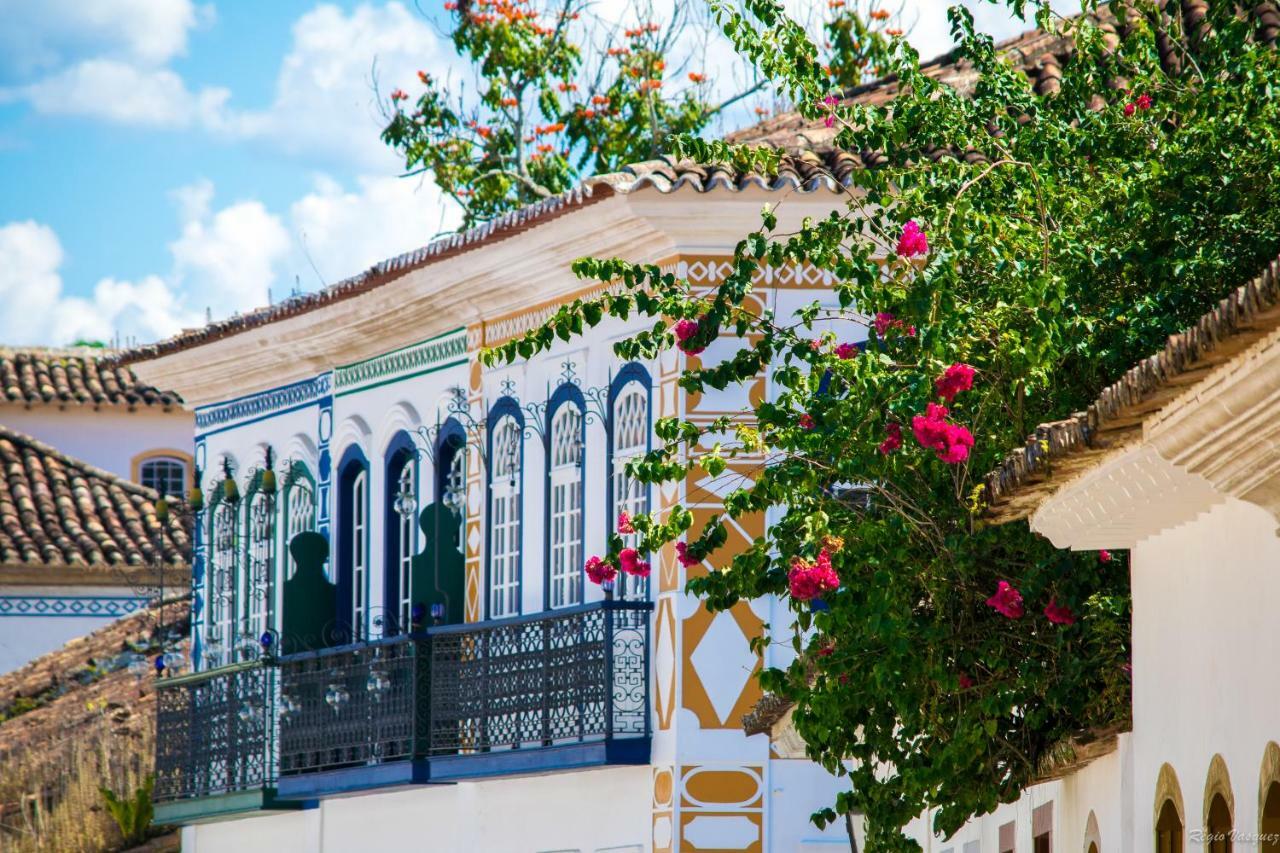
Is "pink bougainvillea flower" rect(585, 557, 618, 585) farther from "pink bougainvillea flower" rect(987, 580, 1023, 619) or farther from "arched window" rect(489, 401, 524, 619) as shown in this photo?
"arched window" rect(489, 401, 524, 619)

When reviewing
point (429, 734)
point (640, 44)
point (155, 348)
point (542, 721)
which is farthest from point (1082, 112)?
point (640, 44)

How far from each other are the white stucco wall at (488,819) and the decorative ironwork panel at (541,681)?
496mm

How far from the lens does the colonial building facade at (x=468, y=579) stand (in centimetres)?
1797

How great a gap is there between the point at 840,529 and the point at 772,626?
19.7 ft

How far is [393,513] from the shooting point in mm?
22156

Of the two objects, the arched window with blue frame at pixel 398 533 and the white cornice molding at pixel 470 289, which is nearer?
the white cornice molding at pixel 470 289


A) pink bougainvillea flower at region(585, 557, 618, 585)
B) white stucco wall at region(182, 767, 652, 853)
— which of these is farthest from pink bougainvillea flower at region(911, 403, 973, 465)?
white stucco wall at region(182, 767, 652, 853)

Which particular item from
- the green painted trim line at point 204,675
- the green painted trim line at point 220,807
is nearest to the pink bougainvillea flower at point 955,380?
the green painted trim line at point 204,675

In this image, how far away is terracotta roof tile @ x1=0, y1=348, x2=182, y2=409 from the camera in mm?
42375

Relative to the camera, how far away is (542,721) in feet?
61.4

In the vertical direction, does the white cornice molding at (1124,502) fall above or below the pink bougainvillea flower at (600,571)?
below

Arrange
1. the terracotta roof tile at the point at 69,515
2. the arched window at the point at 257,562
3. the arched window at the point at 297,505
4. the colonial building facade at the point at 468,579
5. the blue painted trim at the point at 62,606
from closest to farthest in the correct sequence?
the colonial building facade at the point at 468,579 < the arched window at the point at 297,505 < the arched window at the point at 257,562 < the terracotta roof tile at the point at 69,515 < the blue painted trim at the point at 62,606

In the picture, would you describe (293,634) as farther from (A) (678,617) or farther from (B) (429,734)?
(A) (678,617)

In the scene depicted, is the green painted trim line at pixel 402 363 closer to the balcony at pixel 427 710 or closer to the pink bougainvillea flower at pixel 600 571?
the balcony at pixel 427 710
